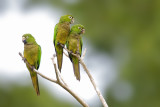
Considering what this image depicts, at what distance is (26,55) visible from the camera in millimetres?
8070

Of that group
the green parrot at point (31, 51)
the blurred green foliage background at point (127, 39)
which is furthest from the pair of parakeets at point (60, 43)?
the blurred green foliage background at point (127, 39)

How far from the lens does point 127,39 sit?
108 feet

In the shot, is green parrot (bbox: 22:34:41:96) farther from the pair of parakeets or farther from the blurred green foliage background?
the blurred green foliage background

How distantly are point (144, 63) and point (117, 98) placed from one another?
2.72 metres

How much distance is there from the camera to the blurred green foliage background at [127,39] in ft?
95.3

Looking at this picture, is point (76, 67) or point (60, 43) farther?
point (76, 67)

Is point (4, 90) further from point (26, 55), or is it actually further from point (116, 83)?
point (26, 55)

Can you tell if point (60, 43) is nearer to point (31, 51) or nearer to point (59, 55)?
point (59, 55)

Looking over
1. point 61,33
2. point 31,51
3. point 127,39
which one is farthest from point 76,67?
point 127,39

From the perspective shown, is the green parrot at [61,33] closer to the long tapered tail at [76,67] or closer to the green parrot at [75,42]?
the green parrot at [75,42]

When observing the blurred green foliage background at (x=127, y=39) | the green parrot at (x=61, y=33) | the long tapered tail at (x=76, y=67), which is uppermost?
the green parrot at (x=61, y=33)

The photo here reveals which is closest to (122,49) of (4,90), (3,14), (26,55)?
(4,90)

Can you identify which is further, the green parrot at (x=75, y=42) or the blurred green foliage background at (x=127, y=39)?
the blurred green foliage background at (x=127, y=39)

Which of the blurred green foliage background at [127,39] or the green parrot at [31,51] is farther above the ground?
the green parrot at [31,51]
